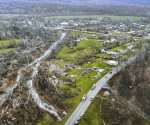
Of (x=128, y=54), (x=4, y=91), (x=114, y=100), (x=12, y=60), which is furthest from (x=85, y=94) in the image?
(x=128, y=54)

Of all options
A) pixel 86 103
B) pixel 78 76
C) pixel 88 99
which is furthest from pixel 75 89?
pixel 78 76

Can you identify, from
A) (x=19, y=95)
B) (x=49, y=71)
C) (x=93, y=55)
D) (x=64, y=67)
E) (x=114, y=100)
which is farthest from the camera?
(x=93, y=55)

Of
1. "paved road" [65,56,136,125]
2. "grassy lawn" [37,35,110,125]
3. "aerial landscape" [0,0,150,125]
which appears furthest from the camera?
"grassy lawn" [37,35,110,125]

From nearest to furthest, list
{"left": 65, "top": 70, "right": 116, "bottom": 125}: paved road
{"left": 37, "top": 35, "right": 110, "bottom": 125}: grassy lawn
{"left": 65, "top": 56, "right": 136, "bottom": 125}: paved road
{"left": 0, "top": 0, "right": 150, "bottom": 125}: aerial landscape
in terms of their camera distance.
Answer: {"left": 65, "top": 70, "right": 116, "bottom": 125}: paved road
{"left": 65, "top": 56, "right": 136, "bottom": 125}: paved road
{"left": 0, "top": 0, "right": 150, "bottom": 125}: aerial landscape
{"left": 37, "top": 35, "right": 110, "bottom": 125}: grassy lawn

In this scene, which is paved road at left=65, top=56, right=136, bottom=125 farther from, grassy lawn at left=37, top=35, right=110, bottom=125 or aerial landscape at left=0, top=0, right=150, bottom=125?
grassy lawn at left=37, top=35, right=110, bottom=125

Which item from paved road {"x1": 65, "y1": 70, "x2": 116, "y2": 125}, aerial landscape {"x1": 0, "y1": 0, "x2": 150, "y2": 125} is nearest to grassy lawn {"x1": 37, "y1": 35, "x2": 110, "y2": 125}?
aerial landscape {"x1": 0, "y1": 0, "x2": 150, "y2": 125}

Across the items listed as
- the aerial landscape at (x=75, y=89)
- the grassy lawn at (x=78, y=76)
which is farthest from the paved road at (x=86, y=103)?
the grassy lawn at (x=78, y=76)

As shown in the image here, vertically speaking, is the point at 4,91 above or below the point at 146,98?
above

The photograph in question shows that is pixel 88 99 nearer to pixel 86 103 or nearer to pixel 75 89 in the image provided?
pixel 86 103

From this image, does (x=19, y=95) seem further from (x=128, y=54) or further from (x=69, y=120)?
(x=128, y=54)

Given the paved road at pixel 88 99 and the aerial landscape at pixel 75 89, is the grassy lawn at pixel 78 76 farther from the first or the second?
the paved road at pixel 88 99

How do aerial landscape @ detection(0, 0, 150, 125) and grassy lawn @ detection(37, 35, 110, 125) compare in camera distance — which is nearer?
aerial landscape @ detection(0, 0, 150, 125)
